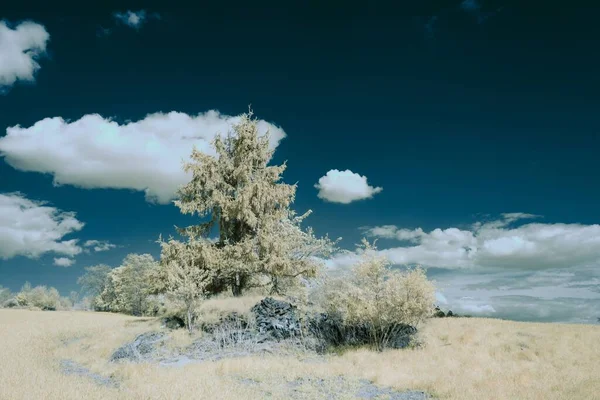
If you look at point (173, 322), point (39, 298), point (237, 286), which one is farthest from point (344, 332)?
point (39, 298)

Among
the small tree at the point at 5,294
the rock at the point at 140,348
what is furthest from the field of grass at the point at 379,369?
the small tree at the point at 5,294

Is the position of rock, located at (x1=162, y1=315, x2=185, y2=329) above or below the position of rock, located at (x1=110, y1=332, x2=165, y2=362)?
above

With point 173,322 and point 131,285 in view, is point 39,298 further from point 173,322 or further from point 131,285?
point 173,322

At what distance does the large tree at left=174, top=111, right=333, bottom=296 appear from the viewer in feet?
99.8

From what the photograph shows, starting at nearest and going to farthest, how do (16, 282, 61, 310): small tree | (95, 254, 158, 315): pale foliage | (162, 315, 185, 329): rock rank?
(162, 315, 185, 329): rock < (95, 254, 158, 315): pale foliage < (16, 282, 61, 310): small tree

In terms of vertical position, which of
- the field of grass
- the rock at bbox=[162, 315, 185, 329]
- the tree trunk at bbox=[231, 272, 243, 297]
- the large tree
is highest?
the large tree

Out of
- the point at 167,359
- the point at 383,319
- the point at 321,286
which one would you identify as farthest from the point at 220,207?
the point at 383,319

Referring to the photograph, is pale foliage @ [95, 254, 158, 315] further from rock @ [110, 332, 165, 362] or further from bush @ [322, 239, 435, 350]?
bush @ [322, 239, 435, 350]

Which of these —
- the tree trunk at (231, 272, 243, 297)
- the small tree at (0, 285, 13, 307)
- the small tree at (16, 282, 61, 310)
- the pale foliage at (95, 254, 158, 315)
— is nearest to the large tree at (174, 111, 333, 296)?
the tree trunk at (231, 272, 243, 297)

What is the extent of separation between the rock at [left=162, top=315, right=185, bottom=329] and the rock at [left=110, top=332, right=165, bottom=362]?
6.20 ft

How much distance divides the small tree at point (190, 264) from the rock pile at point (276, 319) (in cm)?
399

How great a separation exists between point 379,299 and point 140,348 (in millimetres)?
13679

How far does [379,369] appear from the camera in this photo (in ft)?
62.8

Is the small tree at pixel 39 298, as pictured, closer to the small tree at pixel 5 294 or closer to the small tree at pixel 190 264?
the small tree at pixel 5 294
